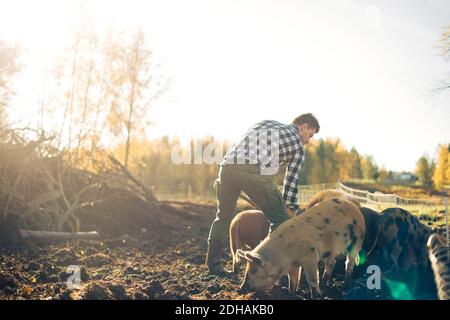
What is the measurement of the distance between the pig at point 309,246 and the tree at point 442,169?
341cm

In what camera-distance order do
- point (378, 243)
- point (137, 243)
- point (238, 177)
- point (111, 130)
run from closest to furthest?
1. point (238, 177)
2. point (378, 243)
3. point (137, 243)
4. point (111, 130)

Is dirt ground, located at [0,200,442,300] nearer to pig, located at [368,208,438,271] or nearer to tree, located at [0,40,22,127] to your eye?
pig, located at [368,208,438,271]

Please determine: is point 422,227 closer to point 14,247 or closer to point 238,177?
point 238,177

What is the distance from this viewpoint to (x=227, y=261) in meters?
Answer: 6.82

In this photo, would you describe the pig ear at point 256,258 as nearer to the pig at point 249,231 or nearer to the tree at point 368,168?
the pig at point 249,231

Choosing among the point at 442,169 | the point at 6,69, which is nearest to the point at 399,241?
the point at 442,169

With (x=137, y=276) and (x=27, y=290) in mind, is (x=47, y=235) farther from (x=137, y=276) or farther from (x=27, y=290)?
(x=27, y=290)

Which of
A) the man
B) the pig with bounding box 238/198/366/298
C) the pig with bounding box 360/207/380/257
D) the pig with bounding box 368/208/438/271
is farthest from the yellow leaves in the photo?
the pig with bounding box 368/208/438/271

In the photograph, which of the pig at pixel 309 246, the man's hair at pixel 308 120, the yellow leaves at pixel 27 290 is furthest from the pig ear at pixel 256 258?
the yellow leaves at pixel 27 290

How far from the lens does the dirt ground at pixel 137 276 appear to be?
4457 mm

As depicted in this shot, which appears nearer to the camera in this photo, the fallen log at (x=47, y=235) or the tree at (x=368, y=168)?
the fallen log at (x=47, y=235)

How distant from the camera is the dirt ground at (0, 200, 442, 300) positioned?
4457 mm
